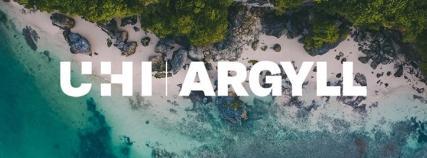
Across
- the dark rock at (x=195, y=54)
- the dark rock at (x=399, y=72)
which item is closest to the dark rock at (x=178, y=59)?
the dark rock at (x=195, y=54)

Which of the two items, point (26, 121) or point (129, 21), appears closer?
point (129, 21)

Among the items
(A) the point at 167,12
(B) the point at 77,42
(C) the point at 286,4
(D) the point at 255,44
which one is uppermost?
(C) the point at 286,4

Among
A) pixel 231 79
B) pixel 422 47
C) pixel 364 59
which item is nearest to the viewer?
pixel 422 47

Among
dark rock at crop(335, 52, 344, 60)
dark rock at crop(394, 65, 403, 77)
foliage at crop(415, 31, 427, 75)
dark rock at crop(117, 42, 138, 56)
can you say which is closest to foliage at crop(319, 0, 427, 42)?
foliage at crop(415, 31, 427, 75)

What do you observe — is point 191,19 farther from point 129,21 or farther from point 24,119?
point 24,119

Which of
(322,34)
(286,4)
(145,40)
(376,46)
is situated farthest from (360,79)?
(145,40)

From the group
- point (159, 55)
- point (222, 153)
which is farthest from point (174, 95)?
point (222, 153)

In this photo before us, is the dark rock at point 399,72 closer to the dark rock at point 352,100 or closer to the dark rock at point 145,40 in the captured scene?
the dark rock at point 352,100

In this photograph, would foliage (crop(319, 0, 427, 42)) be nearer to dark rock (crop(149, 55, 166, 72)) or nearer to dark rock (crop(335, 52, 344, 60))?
dark rock (crop(335, 52, 344, 60))
